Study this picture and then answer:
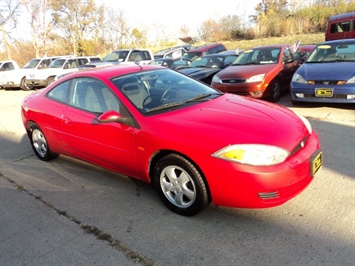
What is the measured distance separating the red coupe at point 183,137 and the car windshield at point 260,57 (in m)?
4.92

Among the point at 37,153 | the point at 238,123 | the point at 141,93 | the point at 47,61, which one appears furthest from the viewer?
the point at 47,61

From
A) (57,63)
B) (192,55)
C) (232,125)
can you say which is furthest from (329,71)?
(57,63)

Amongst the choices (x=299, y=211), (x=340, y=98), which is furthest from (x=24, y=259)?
(x=340, y=98)

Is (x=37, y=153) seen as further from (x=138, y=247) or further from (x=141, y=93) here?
(x=138, y=247)

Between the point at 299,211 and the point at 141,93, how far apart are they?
2091 mm

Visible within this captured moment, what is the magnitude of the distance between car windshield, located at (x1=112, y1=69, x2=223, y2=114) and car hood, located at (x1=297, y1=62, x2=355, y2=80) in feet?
11.6

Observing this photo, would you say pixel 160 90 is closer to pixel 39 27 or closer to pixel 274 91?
pixel 274 91

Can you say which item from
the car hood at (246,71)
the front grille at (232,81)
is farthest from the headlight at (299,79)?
the front grille at (232,81)

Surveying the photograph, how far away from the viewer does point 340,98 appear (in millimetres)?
6219

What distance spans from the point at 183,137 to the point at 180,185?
497 mm

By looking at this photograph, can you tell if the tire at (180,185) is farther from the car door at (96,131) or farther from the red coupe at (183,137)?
the car door at (96,131)

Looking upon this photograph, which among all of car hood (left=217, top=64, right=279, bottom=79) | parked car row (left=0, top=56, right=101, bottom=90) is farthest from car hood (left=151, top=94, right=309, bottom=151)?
parked car row (left=0, top=56, right=101, bottom=90)

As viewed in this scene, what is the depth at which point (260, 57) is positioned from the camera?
8.70 meters

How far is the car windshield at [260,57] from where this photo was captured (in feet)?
27.7
